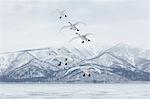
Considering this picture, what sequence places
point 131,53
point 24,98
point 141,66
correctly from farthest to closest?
point 131,53
point 141,66
point 24,98

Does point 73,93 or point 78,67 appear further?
point 78,67

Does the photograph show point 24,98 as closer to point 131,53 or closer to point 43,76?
point 43,76

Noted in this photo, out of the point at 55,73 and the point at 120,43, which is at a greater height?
the point at 120,43

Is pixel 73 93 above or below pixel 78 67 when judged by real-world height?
below

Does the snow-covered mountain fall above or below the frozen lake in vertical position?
above

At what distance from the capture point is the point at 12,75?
3069 cm

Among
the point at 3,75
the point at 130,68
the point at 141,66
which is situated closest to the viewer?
the point at 3,75

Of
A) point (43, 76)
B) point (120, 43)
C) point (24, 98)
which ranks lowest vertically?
point (24, 98)

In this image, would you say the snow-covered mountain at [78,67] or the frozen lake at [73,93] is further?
the snow-covered mountain at [78,67]

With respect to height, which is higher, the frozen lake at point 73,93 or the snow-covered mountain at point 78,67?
the snow-covered mountain at point 78,67

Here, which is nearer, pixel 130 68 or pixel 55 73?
pixel 55 73

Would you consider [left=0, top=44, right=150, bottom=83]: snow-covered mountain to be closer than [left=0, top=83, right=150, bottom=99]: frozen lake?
No

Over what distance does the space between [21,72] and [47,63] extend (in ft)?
6.82

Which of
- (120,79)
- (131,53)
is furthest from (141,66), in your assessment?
(131,53)
